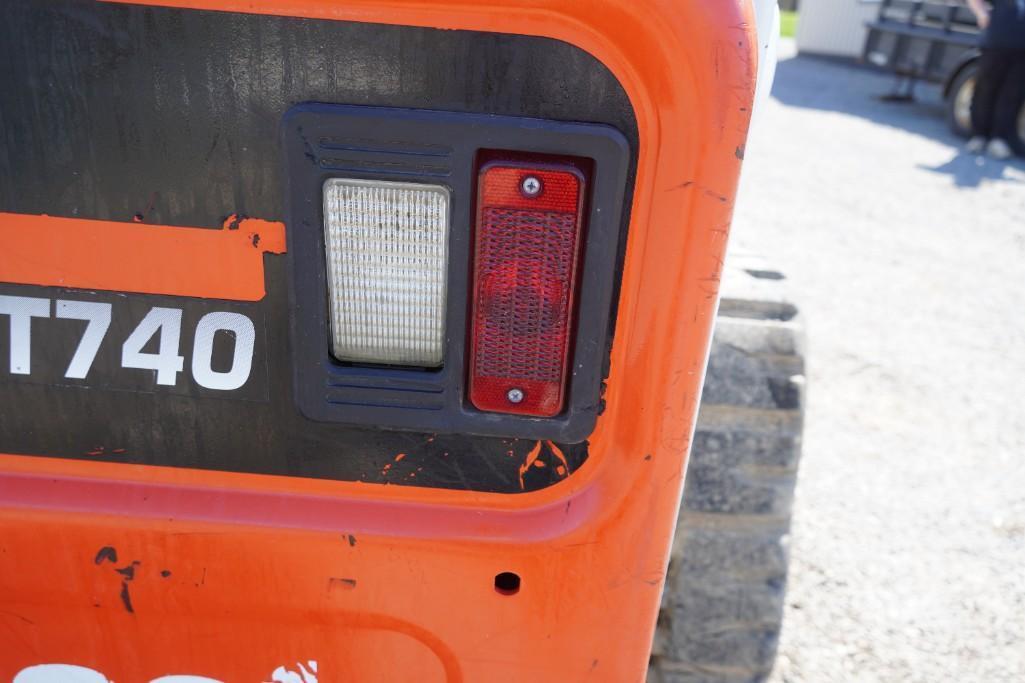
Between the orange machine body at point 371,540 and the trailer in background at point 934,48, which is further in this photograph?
the trailer in background at point 934,48

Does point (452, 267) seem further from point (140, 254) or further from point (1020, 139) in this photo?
point (1020, 139)

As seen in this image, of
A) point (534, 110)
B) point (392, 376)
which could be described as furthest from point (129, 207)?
point (534, 110)

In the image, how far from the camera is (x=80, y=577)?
1.21m

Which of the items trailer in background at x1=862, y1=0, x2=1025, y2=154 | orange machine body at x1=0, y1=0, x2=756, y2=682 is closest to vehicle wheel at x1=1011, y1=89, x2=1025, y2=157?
trailer in background at x1=862, y1=0, x2=1025, y2=154

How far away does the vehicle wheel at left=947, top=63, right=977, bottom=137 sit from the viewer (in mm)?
9375

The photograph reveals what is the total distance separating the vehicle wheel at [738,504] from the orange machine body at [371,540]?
0.77 m

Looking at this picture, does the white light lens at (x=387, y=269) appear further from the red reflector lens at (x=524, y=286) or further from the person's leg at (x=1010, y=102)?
the person's leg at (x=1010, y=102)

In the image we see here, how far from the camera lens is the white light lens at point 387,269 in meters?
1.01

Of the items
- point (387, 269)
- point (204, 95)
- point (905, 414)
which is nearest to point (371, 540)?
point (387, 269)

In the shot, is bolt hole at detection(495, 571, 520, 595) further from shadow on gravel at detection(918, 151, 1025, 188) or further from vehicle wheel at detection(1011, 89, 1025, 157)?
vehicle wheel at detection(1011, 89, 1025, 157)

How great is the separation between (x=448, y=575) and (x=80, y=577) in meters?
0.51

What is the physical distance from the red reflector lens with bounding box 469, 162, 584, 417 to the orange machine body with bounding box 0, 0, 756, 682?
7 cm

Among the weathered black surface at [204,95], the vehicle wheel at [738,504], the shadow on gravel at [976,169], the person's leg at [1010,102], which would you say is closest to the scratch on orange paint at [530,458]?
the weathered black surface at [204,95]

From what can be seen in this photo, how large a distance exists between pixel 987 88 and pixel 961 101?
2.90 feet
